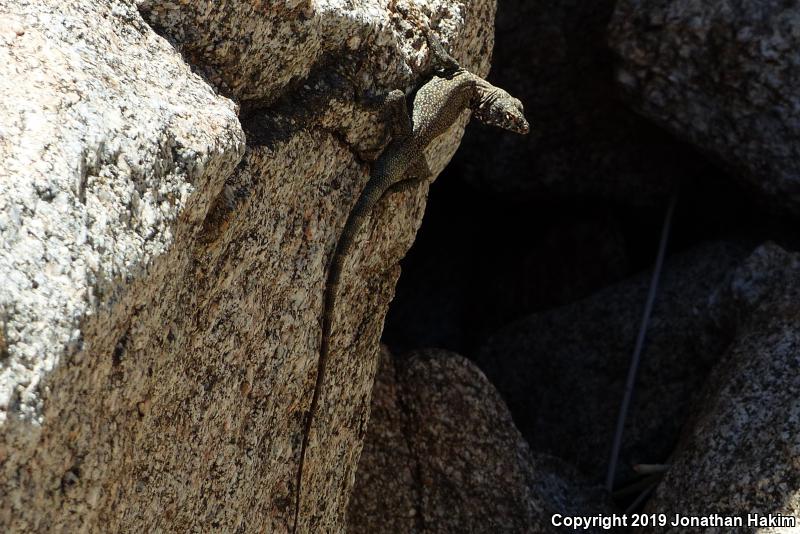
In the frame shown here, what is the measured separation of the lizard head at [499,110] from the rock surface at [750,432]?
1474 mm

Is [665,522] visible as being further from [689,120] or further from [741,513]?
[689,120]

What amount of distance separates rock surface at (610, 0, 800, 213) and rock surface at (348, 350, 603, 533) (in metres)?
1.96

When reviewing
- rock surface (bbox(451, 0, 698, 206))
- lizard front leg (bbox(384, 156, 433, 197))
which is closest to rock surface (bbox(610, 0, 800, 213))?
rock surface (bbox(451, 0, 698, 206))

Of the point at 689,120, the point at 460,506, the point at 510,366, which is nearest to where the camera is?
the point at 460,506

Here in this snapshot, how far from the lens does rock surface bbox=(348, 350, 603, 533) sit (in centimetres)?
440

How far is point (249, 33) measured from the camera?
3039 mm

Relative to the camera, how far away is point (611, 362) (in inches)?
226

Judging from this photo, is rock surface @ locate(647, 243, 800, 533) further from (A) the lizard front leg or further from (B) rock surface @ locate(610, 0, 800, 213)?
(A) the lizard front leg

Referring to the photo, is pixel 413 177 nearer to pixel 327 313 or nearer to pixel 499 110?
pixel 499 110

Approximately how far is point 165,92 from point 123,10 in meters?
0.29

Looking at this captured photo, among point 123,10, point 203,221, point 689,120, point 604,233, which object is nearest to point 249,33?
point 123,10

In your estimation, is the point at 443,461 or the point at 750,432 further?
the point at 443,461

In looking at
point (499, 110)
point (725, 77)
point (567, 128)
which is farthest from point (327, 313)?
point (567, 128)

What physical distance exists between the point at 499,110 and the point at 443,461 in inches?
63.3
